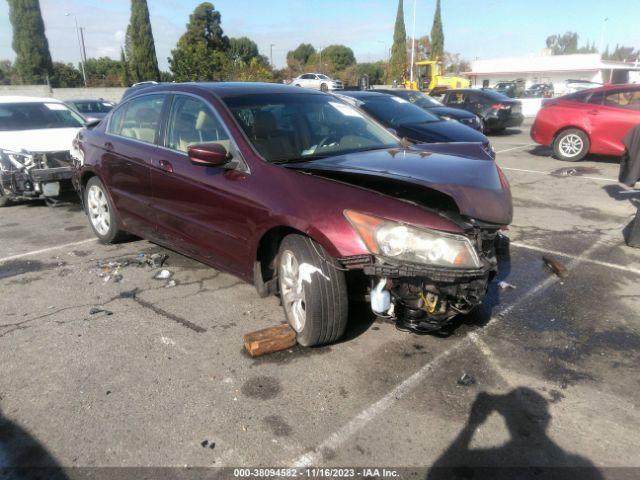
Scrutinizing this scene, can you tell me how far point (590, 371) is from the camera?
311 cm

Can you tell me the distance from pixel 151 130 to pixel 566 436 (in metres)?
3.91

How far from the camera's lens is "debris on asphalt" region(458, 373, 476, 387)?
117 inches

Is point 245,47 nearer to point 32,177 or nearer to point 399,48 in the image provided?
point 399,48

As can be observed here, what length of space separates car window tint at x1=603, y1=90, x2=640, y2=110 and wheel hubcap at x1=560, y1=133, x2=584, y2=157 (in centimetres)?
91

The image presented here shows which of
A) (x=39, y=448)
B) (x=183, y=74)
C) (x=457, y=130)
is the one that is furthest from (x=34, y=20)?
(x=39, y=448)

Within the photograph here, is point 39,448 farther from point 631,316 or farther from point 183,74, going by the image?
point 183,74

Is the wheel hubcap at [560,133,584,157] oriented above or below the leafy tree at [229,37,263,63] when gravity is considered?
below

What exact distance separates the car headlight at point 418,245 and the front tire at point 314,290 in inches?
12.2

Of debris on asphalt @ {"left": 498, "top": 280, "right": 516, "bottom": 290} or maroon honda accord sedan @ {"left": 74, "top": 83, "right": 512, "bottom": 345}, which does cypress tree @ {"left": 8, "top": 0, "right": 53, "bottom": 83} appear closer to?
maroon honda accord sedan @ {"left": 74, "top": 83, "right": 512, "bottom": 345}

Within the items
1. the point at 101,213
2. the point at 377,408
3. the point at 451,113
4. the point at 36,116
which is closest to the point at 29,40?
the point at 36,116

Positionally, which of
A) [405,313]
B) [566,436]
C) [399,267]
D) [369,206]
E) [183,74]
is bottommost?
[566,436]

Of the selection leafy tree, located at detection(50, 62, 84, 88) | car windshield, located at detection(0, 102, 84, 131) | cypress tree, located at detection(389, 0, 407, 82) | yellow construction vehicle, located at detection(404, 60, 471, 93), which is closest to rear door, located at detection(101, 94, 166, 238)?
car windshield, located at detection(0, 102, 84, 131)

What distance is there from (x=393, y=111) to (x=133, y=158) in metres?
6.07

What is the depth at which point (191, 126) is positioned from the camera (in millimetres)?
4090
